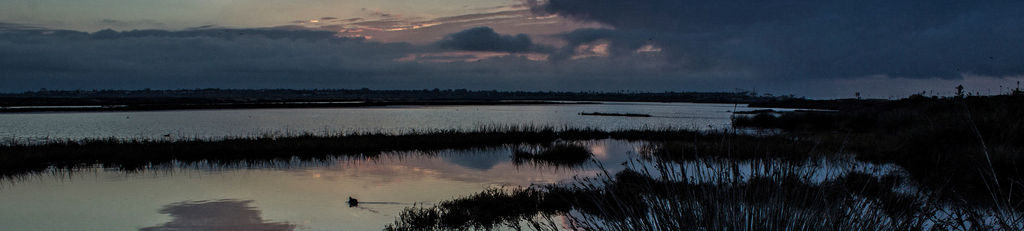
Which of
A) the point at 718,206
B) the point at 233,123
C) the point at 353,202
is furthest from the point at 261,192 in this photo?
the point at 233,123

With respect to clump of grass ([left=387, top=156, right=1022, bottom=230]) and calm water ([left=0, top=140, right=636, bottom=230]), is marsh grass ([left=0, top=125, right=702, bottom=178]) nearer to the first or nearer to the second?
calm water ([left=0, top=140, right=636, bottom=230])

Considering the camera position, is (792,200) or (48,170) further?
(48,170)

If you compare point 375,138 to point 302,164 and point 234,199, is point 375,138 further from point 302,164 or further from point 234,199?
point 234,199

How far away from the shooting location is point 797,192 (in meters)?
4.45

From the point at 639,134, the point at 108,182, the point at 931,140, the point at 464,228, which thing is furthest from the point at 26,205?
the point at 639,134

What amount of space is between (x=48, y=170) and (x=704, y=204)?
21.0m

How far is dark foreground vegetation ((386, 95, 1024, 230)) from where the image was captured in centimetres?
434

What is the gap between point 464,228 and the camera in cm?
986

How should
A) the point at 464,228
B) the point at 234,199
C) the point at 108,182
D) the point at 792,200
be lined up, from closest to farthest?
the point at 792,200 → the point at 464,228 → the point at 234,199 → the point at 108,182

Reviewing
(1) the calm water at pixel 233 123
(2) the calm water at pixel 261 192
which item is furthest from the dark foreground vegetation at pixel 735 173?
(1) the calm water at pixel 233 123

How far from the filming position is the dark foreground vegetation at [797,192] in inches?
171

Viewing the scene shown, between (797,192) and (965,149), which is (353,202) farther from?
(965,149)

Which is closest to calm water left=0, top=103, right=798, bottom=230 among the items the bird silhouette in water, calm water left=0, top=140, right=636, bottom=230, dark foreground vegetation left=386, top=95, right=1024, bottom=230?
calm water left=0, top=140, right=636, bottom=230

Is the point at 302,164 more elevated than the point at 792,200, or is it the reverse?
the point at 792,200
